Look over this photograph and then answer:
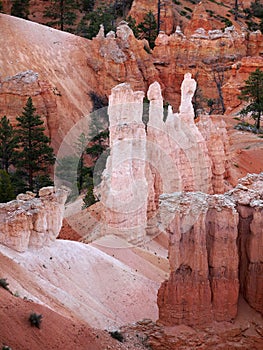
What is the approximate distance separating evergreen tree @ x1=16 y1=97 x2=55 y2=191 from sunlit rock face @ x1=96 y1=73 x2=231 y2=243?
1229cm

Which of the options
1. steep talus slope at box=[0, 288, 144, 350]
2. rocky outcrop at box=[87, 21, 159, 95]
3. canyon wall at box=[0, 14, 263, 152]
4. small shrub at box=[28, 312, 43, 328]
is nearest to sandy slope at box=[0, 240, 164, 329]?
steep talus slope at box=[0, 288, 144, 350]

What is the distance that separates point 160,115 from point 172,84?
30.4 metres

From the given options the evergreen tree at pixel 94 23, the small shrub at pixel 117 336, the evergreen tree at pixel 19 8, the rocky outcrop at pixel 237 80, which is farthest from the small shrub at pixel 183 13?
the small shrub at pixel 117 336

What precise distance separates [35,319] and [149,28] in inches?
1992

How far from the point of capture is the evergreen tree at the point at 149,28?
2343 inches

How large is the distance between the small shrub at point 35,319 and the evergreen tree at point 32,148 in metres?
23.9

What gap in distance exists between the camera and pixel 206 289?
15.2m

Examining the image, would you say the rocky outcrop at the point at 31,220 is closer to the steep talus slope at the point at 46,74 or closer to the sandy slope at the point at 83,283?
the sandy slope at the point at 83,283

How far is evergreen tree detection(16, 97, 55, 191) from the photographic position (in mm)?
36656

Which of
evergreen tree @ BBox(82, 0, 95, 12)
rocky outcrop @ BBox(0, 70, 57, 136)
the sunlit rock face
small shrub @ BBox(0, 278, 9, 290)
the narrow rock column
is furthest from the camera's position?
evergreen tree @ BBox(82, 0, 95, 12)

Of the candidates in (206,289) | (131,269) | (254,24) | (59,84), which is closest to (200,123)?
(131,269)

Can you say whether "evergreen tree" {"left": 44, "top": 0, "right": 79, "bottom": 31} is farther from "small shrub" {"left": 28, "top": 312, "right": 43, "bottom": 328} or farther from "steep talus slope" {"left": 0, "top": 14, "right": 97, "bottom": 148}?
"small shrub" {"left": 28, "top": 312, "right": 43, "bottom": 328}

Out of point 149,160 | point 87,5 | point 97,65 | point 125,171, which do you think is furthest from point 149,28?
point 125,171

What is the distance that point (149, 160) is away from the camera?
2528cm
